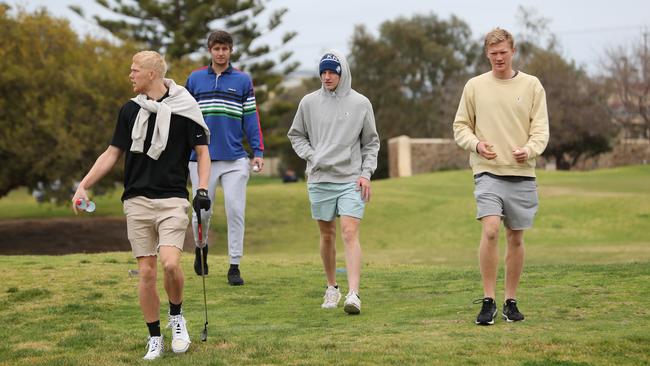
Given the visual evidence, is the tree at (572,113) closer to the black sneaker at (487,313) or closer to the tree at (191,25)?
the tree at (191,25)

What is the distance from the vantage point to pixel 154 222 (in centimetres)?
621

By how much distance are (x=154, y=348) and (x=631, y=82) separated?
48.4 m

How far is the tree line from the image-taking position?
1032 inches

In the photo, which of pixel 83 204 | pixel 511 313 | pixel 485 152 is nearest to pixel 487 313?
pixel 511 313

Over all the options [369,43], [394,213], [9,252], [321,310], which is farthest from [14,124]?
[369,43]

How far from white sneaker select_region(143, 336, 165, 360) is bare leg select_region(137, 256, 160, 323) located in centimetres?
12

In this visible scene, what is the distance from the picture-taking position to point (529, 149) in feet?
22.4

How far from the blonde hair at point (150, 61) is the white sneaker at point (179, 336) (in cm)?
148

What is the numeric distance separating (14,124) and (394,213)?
9.97m

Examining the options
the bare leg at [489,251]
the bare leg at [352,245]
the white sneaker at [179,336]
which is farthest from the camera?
the bare leg at [352,245]

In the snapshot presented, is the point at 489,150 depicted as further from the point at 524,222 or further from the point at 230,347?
the point at 230,347

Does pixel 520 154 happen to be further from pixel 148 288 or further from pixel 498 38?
pixel 148 288

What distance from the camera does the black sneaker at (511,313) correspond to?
6961mm

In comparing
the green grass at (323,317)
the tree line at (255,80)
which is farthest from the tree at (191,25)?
the green grass at (323,317)
